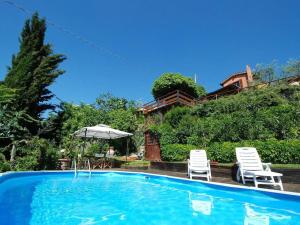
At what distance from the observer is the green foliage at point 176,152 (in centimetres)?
1388

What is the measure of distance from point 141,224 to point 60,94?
15.9 meters

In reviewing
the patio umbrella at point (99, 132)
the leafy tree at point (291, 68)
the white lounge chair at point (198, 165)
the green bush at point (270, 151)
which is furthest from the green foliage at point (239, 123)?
the leafy tree at point (291, 68)

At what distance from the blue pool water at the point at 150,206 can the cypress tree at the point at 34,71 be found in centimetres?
608

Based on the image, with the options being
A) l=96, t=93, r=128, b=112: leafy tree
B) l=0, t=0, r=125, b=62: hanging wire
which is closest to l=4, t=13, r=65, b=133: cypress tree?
l=0, t=0, r=125, b=62: hanging wire

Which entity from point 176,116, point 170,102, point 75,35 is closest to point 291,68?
point 170,102

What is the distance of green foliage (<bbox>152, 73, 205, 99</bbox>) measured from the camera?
2819 cm

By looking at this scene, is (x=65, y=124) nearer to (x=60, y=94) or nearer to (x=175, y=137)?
(x=60, y=94)

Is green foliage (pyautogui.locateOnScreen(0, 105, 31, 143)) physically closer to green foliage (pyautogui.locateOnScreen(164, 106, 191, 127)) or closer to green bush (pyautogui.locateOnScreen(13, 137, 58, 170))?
green bush (pyautogui.locateOnScreen(13, 137, 58, 170))

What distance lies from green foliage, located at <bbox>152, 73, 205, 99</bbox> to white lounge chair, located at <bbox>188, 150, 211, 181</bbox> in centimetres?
1847

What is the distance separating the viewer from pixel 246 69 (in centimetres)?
2805

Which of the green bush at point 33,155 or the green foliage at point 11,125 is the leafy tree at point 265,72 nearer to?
the green bush at point 33,155

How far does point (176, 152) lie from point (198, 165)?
438 cm

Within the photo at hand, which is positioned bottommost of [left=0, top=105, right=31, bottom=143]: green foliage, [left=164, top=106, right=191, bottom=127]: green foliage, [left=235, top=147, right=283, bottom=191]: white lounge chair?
[left=235, top=147, right=283, bottom=191]: white lounge chair

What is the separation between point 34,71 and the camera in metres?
14.4
